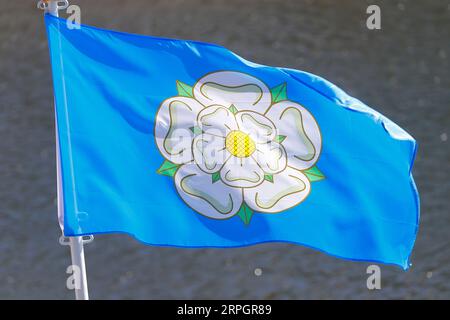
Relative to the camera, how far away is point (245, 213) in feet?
14.1

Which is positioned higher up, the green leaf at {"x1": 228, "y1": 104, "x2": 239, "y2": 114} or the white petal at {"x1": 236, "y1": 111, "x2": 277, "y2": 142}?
the green leaf at {"x1": 228, "y1": 104, "x2": 239, "y2": 114}

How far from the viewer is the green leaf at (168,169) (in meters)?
4.27

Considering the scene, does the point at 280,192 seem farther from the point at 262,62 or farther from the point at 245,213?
the point at 262,62

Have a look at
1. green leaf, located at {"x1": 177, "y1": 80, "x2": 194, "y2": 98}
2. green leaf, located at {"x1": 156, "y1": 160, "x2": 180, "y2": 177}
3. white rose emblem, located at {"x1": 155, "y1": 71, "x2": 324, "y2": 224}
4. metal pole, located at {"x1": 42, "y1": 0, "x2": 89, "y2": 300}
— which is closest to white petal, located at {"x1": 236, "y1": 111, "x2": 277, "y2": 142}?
white rose emblem, located at {"x1": 155, "y1": 71, "x2": 324, "y2": 224}

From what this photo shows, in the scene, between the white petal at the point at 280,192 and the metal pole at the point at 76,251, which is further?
the white petal at the point at 280,192

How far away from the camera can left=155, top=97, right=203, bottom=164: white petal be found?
14.1 ft

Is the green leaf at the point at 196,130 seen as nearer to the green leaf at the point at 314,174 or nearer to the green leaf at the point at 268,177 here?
the green leaf at the point at 268,177

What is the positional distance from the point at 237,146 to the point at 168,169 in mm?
307

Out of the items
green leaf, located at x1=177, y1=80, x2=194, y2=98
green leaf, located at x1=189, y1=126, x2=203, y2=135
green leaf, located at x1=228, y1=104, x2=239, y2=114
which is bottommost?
green leaf, located at x1=189, y1=126, x2=203, y2=135

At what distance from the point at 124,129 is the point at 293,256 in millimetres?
2346

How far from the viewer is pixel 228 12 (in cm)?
647

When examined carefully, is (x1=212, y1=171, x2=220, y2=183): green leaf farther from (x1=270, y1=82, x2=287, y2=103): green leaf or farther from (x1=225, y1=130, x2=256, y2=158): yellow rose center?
(x1=270, y1=82, x2=287, y2=103): green leaf

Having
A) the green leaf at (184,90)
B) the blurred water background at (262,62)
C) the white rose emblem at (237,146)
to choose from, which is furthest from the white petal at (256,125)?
the blurred water background at (262,62)

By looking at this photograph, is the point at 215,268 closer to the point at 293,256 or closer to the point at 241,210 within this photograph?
the point at 293,256
